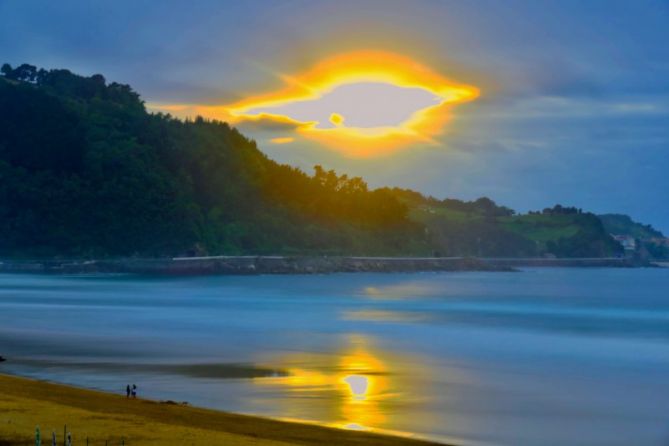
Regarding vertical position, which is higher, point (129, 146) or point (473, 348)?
point (129, 146)

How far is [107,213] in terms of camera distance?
122 metres

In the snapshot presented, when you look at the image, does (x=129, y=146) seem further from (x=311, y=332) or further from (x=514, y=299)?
(x=311, y=332)

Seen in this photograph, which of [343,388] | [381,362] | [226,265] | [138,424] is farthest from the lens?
[226,265]

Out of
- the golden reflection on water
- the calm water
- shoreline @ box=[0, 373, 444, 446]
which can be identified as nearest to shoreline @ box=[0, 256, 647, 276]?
the calm water

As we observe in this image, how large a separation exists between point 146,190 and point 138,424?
113271 mm

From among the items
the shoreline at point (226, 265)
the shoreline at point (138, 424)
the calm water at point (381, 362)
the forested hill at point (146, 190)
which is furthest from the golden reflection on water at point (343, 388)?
the forested hill at point (146, 190)

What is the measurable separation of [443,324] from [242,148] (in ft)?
364

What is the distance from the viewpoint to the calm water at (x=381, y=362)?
61.3ft

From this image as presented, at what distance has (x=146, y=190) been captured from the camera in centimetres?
12575

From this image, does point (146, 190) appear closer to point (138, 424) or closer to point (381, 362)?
point (381, 362)

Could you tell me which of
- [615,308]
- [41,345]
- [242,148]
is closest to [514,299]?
[615,308]

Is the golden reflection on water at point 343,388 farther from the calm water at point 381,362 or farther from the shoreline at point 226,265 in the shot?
the shoreline at point 226,265

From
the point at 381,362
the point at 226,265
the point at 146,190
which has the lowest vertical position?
the point at 381,362

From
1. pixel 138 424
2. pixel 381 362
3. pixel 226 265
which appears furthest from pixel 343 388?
pixel 226 265
